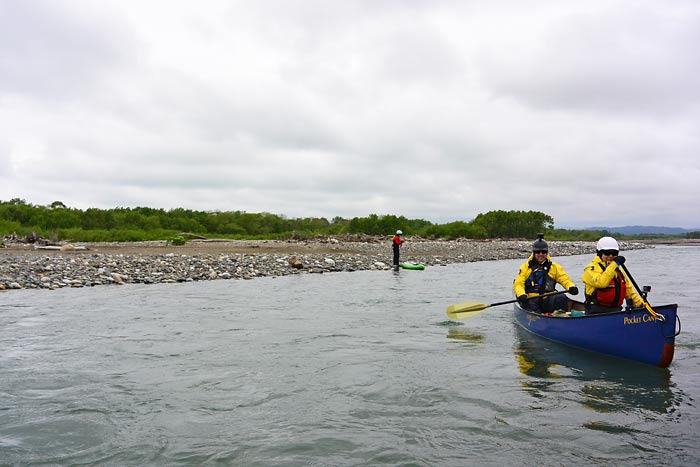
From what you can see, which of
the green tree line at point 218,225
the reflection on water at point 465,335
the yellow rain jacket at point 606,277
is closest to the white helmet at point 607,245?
the yellow rain jacket at point 606,277

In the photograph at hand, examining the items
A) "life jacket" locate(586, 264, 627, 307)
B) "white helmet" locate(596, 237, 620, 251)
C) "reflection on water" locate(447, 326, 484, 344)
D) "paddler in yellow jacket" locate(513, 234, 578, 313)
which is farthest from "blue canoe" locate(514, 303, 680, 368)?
"reflection on water" locate(447, 326, 484, 344)

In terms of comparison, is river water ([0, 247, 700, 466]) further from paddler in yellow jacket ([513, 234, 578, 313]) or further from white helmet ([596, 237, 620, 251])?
white helmet ([596, 237, 620, 251])

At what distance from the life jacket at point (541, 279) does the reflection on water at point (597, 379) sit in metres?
1.68

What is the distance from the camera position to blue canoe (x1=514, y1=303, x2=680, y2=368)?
8.33 m

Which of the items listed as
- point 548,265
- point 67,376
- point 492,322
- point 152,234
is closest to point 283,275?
point 492,322

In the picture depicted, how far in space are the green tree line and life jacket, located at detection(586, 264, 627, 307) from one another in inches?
1586

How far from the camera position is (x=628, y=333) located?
28.7 feet

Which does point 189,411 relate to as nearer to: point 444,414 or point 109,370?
point 109,370

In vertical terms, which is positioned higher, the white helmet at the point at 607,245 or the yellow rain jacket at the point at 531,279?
the white helmet at the point at 607,245

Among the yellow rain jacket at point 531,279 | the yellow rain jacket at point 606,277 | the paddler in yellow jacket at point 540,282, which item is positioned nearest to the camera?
the yellow rain jacket at point 606,277

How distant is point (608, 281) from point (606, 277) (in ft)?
0.32

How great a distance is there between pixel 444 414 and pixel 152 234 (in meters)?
47.8

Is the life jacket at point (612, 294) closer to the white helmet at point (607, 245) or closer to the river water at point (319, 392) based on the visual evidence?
the white helmet at point (607, 245)

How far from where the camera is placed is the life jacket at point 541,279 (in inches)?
469
